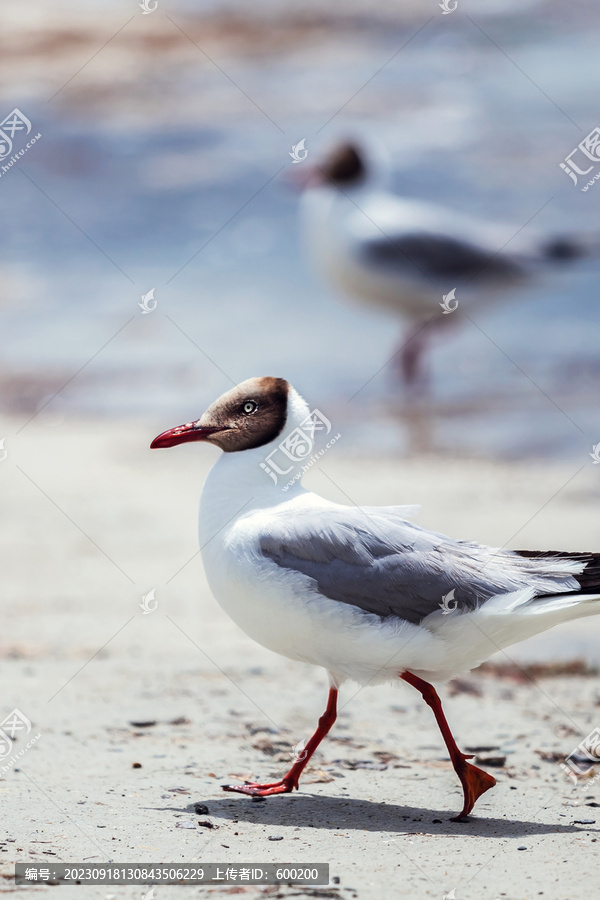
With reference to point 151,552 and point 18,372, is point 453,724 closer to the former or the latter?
point 151,552

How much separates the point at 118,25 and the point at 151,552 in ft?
85.9

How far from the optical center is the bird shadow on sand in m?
4.00

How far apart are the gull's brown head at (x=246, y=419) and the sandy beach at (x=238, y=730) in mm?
1305

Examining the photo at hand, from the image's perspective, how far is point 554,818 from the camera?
4.16 m

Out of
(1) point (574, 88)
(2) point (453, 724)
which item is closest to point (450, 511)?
(2) point (453, 724)

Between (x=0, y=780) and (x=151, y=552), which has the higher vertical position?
(x=151, y=552)

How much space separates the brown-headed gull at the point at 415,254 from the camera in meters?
13.1
